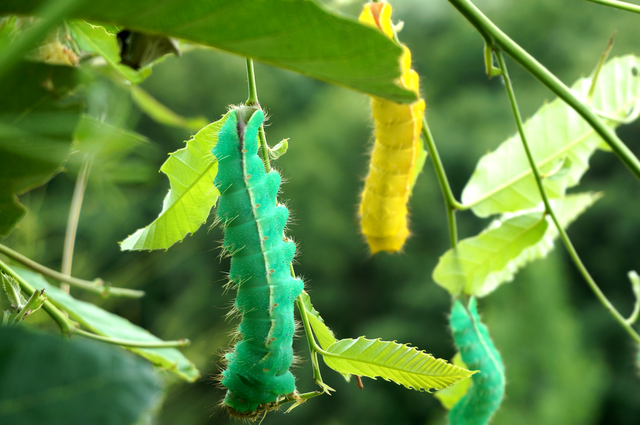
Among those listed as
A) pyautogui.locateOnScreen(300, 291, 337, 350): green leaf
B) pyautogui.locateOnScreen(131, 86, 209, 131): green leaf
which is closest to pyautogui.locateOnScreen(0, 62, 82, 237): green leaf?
pyautogui.locateOnScreen(300, 291, 337, 350): green leaf

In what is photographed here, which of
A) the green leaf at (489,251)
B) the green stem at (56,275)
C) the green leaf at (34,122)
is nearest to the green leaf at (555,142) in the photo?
the green leaf at (489,251)

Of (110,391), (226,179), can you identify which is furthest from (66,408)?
(226,179)

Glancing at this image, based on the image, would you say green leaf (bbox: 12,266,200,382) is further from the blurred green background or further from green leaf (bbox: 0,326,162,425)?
the blurred green background

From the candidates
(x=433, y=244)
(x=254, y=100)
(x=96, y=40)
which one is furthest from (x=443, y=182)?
(x=433, y=244)

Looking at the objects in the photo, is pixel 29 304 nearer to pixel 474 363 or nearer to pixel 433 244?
pixel 474 363

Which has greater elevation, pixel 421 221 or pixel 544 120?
pixel 544 120

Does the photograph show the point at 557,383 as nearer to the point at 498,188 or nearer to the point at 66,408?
the point at 498,188

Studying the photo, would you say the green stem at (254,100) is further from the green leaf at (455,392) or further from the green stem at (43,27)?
the green leaf at (455,392)
